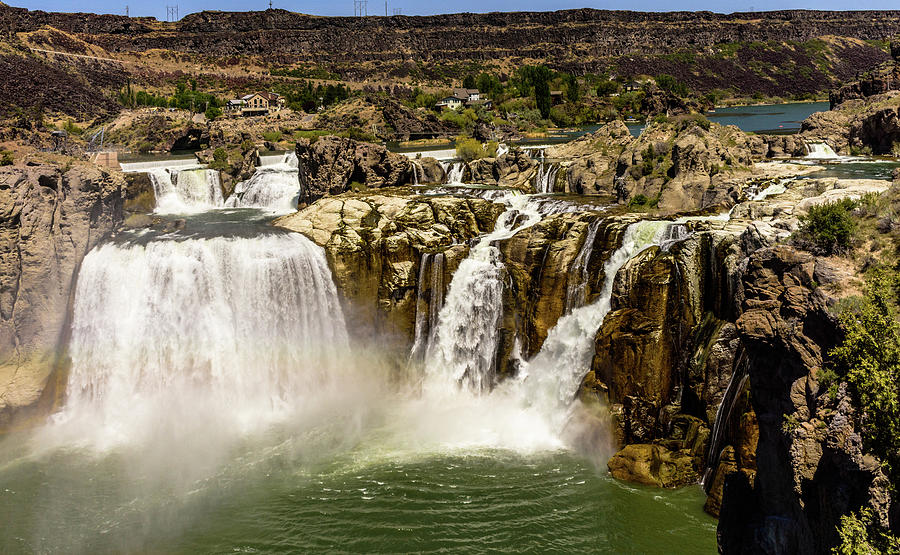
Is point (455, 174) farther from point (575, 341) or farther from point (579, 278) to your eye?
point (575, 341)

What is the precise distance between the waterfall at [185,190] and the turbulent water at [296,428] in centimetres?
785

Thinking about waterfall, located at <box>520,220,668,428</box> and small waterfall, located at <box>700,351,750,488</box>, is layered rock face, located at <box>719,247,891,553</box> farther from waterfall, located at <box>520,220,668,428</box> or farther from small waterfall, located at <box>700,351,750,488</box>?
waterfall, located at <box>520,220,668,428</box>

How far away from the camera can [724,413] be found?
18219 mm

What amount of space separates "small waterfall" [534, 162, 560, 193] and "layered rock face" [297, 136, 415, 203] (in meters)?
8.38

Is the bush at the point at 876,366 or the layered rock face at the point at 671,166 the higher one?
the layered rock face at the point at 671,166

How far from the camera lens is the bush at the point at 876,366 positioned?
1012 cm

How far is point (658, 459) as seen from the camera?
19.2m

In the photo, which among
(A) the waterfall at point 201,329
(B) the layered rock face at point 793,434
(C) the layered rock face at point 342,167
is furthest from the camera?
(C) the layered rock face at point 342,167

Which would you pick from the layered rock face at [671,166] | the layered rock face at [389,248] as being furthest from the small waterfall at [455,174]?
the layered rock face at [389,248]

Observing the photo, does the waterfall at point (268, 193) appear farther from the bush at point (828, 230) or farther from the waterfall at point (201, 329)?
the bush at point (828, 230)

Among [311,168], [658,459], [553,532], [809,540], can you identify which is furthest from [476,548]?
[311,168]

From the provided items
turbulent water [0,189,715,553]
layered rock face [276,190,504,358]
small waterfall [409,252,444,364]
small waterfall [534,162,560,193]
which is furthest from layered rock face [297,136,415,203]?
small waterfall [409,252,444,364]

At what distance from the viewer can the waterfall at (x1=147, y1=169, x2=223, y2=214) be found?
38.2 m

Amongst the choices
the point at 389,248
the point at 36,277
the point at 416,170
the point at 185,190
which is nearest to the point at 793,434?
the point at 389,248
